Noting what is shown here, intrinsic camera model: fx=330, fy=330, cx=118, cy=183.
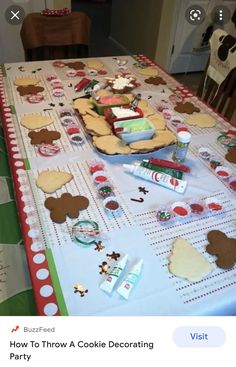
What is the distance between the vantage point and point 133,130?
112 cm

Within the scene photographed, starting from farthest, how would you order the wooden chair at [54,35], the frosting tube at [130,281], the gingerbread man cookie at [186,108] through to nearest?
the wooden chair at [54,35]
the gingerbread man cookie at [186,108]
the frosting tube at [130,281]

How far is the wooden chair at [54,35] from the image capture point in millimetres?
1886

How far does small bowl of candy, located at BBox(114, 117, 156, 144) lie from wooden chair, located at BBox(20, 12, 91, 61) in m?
1.06

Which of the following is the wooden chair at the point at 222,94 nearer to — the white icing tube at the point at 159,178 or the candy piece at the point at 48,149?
the white icing tube at the point at 159,178

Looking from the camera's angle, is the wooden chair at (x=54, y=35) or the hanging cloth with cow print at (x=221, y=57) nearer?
the hanging cloth with cow print at (x=221, y=57)

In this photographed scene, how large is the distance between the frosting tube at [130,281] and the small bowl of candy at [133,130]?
486 mm

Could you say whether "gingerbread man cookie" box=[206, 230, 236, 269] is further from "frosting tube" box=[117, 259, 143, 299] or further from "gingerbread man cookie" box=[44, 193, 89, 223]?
"gingerbread man cookie" box=[44, 193, 89, 223]

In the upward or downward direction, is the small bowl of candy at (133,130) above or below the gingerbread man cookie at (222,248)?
Answer: above

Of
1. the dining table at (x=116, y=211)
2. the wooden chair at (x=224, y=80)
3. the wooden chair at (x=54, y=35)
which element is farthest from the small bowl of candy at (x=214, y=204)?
the wooden chair at (x=54, y=35)

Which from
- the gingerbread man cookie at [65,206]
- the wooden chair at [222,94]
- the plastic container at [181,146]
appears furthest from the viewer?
the wooden chair at [222,94]

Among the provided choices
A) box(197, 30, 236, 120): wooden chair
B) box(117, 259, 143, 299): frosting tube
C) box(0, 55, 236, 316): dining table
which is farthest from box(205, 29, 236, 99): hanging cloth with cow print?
box(117, 259, 143, 299): frosting tube

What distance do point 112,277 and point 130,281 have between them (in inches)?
1.6

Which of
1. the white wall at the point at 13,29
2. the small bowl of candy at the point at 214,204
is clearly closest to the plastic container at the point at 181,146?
the small bowl of candy at the point at 214,204

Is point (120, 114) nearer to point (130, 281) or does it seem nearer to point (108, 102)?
point (108, 102)
